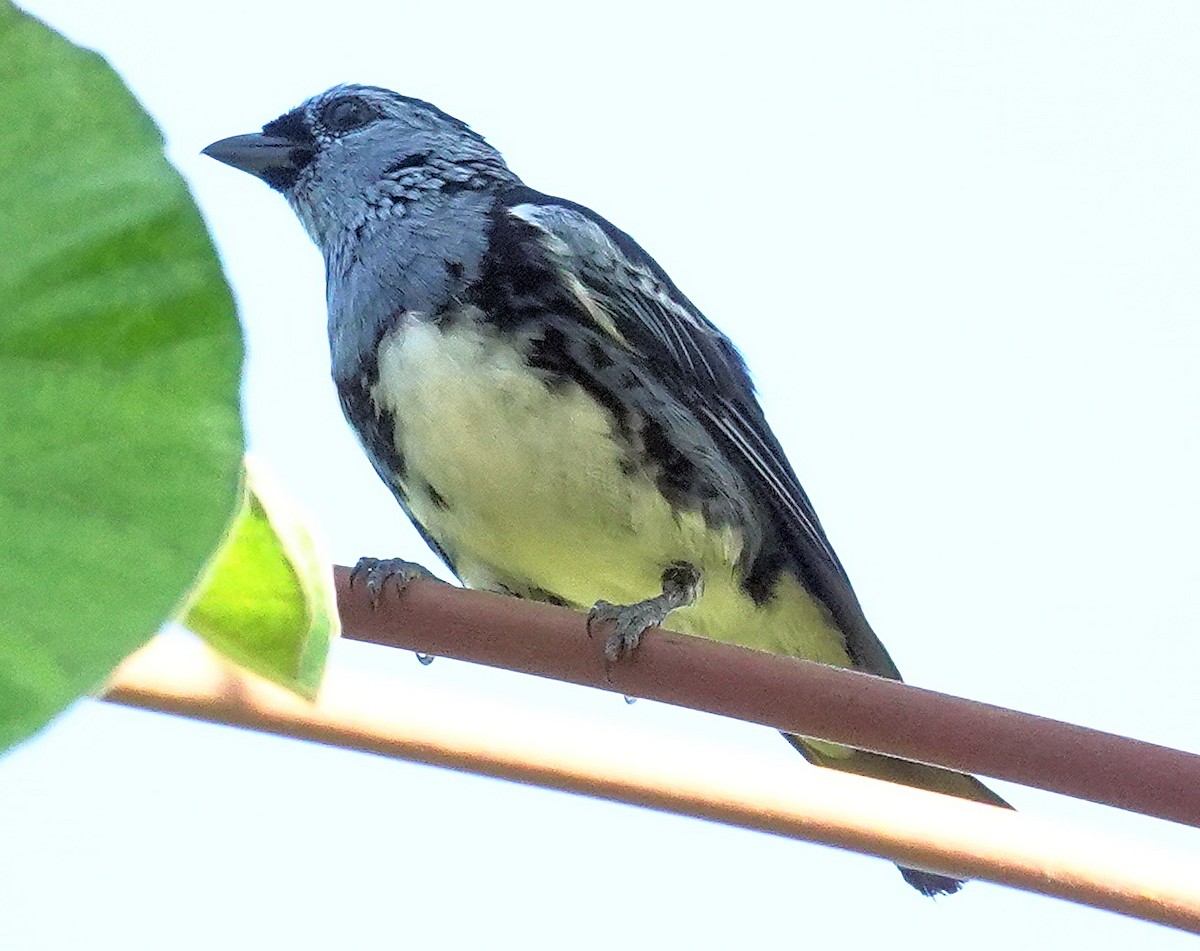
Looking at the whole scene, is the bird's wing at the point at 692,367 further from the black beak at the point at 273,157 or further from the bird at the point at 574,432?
the black beak at the point at 273,157

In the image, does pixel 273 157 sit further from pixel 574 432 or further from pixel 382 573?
pixel 382 573

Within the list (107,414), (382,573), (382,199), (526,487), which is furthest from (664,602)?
(107,414)

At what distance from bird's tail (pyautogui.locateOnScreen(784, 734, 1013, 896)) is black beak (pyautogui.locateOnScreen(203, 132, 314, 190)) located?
150 centimetres

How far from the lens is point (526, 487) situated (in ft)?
8.05

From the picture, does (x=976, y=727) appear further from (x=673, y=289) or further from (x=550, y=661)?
(x=673, y=289)

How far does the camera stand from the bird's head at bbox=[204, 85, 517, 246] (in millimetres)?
2977

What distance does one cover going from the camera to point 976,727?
3.36 ft

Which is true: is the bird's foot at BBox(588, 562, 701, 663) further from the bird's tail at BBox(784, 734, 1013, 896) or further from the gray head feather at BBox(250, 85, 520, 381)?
the gray head feather at BBox(250, 85, 520, 381)

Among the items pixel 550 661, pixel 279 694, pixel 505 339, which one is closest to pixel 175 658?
pixel 279 694

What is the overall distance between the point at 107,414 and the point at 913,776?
1894 millimetres

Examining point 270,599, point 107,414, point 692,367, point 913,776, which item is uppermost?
point 107,414

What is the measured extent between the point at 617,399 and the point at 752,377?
2.08 ft

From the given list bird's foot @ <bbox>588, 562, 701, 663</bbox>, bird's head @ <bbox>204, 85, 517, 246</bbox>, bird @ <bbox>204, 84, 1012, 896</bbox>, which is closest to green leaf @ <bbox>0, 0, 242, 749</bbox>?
bird's foot @ <bbox>588, 562, 701, 663</bbox>

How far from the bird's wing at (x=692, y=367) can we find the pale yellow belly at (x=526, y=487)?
14 centimetres
